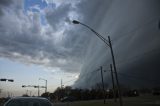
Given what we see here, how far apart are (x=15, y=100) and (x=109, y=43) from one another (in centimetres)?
1938

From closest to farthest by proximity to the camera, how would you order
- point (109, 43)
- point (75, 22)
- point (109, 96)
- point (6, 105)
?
point (6, 105), point (75, 22), point (109, 43), point (109, 96)

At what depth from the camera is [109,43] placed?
27078mm

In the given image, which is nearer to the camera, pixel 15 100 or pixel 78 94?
pixel 15 100

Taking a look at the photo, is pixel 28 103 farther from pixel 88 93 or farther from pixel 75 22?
pixel 88 93

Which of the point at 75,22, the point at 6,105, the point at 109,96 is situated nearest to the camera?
the point at 6,105

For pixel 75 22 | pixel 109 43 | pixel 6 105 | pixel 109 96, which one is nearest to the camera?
pixel 6 105

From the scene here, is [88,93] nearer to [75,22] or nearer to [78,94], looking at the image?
[78,94]

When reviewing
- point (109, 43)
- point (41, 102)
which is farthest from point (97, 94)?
point (41, 102)

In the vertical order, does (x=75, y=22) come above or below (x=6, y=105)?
above

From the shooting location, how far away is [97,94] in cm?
14412

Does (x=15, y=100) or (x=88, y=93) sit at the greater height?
(x=88, y=93)

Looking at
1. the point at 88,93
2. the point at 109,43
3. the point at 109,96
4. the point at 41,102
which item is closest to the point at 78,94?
the point at 88,93

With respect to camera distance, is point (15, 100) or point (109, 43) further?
point (109, 43)

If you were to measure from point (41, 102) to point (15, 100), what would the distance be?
90 cm
